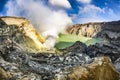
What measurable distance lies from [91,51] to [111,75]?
35.3 feet

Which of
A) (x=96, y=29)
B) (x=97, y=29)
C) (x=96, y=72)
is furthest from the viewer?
(x=96, y=29)

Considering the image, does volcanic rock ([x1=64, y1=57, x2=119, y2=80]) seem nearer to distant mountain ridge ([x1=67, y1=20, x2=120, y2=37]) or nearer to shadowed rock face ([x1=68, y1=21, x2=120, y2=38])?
shadowed rock face ([x1=68, y1=21, x2=120, y2=38])

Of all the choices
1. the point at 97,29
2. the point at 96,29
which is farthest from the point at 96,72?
the point at 96,29

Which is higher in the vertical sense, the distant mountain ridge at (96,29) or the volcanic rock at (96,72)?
the distant mountain ridge at (96,29)

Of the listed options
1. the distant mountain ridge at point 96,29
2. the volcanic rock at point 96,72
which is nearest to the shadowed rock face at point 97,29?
the distant mountain ridge at point 96,29

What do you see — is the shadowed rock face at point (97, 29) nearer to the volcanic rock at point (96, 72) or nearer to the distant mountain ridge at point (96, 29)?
the distant mountain ridge at point (96, 29)

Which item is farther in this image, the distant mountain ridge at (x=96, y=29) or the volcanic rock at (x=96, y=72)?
the distant mountain ridge at (x=96, y=29)

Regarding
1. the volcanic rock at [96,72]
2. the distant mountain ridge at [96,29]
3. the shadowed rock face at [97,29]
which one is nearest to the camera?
the volcanic rock at [96,72]

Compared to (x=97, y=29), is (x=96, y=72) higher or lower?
lower

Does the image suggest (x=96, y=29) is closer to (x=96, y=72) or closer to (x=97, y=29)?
(x=97, y=29)

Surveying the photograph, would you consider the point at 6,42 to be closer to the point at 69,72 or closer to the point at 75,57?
the point at 75,57

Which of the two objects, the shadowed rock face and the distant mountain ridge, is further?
the distant mountain ridge

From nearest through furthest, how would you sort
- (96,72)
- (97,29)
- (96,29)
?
(96,72)
(97,29)
(96,29)

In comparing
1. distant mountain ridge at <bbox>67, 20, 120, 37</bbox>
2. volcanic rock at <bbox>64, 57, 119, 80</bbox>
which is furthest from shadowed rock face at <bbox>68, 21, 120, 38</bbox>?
volcanic rock at <bbox>64, 57, 119, 80</bbox>
